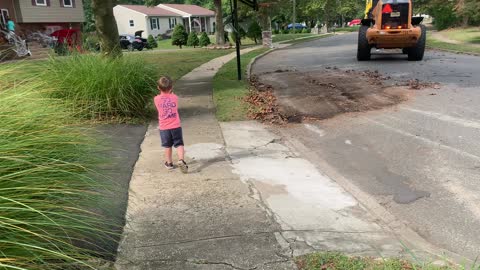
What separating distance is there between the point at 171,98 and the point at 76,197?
2726 millimetres

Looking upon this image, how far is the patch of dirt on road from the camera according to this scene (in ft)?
29.3

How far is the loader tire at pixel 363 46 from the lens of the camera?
648 inches

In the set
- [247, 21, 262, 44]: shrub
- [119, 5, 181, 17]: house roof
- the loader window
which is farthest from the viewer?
[119, 5, 181, 17]: house roof

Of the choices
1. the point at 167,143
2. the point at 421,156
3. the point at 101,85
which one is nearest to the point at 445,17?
the point at 421,156

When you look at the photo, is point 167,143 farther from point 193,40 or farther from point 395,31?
point 193,40

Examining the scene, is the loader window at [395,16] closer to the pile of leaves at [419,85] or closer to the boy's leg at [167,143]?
the pile of leaves at [419,85]

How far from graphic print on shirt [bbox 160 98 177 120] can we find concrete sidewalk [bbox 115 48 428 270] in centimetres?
69

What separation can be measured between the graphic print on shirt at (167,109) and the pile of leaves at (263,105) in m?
3.00

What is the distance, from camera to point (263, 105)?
9570 millimetres

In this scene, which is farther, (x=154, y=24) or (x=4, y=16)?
(x=154, y=24)

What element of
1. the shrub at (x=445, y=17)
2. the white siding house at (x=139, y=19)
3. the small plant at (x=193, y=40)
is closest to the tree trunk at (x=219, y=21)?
the small plant at (x=193, y=40)

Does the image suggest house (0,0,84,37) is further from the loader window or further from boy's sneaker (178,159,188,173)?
boy's sneaker (178,159,188,173)

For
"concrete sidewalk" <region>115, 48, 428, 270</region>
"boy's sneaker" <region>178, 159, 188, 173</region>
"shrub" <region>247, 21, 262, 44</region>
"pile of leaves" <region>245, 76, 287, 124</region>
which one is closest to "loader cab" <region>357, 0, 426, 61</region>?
→ "pile of leaves" <region>245, 76, 287, 124</region>

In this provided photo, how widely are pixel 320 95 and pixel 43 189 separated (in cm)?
848
